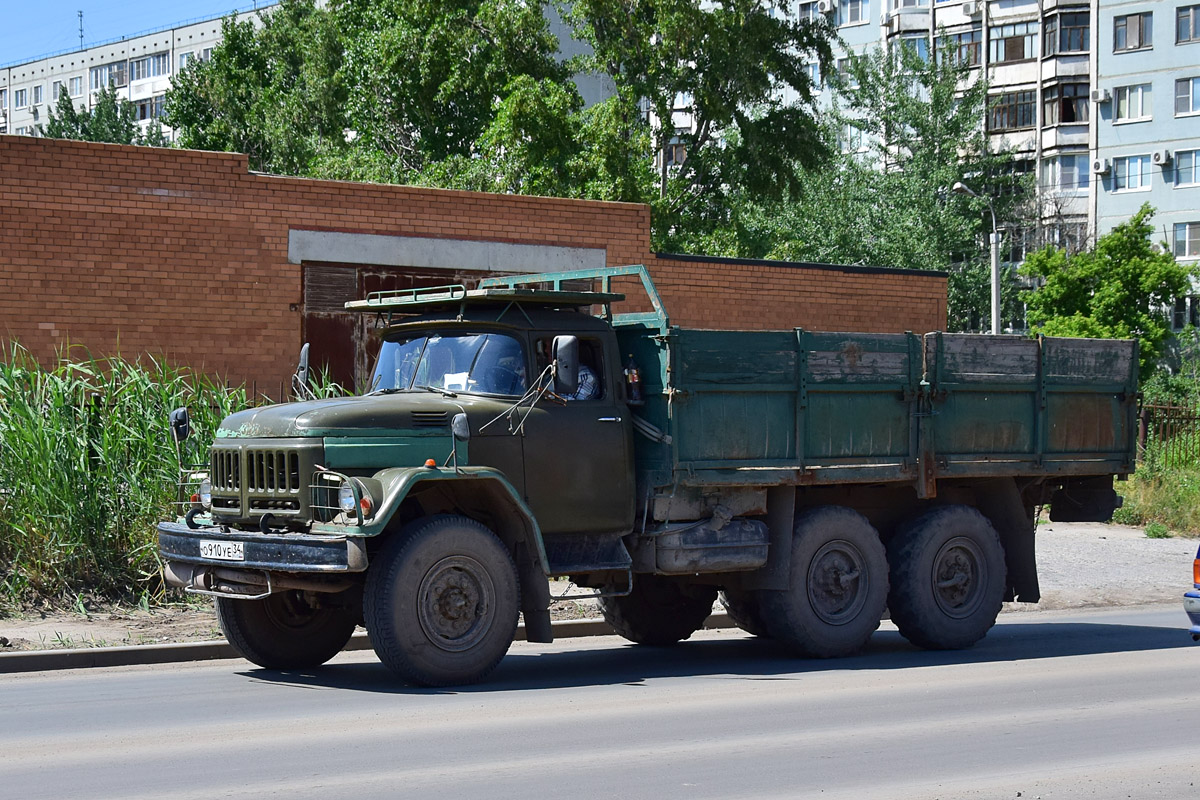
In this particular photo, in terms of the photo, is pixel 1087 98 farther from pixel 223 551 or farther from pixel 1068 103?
pixel 223 551

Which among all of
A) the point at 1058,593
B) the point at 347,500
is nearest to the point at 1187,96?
the point at 1058,593

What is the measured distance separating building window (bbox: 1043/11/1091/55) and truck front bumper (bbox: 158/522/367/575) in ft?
198

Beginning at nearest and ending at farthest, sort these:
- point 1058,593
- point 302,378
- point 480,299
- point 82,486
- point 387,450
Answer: point 387,450, point 480,299, point 302,378, point 82,486, point 1058,593

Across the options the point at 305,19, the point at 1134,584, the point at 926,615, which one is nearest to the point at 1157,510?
the point at 1134,584

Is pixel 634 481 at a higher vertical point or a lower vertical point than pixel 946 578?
higher

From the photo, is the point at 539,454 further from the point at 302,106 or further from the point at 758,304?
the point at 302,106

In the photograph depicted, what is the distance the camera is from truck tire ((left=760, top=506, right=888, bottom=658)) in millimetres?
11273

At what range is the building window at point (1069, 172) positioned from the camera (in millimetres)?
64375

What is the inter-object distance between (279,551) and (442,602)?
3.47ft

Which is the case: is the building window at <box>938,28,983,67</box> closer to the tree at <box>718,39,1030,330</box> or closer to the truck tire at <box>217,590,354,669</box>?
the tree at <box>718,39,1030,330</box>

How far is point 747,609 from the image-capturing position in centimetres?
1188

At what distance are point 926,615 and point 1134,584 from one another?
6156 millimetres

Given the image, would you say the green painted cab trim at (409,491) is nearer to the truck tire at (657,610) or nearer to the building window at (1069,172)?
the truck tire at (657,610)

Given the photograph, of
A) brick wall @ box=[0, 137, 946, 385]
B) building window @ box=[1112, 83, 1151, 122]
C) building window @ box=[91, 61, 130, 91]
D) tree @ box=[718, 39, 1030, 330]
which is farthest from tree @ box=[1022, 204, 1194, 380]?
building window @ box=[91, 61, 130, 91]
